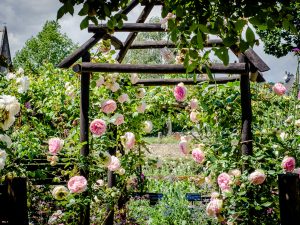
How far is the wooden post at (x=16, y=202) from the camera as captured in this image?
1.56m

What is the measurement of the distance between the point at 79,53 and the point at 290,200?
8.43 ft

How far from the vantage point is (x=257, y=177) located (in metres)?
3.00

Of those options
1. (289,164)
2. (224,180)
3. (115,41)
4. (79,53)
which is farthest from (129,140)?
(289,164)

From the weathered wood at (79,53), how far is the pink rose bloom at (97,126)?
0.61m

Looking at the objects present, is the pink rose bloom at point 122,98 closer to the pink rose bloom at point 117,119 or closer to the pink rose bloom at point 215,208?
the pink rose bloom at point 117,119

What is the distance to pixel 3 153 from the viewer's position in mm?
2146

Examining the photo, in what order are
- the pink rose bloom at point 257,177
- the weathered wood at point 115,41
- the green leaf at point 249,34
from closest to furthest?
1. the green leaf at point 249,34
2. the pink rose bloom at point 257,177
3. the weathered wood at point 115,41

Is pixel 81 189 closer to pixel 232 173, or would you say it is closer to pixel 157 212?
pixel 232 173

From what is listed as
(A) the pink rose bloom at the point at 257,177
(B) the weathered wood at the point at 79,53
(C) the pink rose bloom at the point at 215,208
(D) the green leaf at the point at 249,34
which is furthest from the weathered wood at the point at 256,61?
(D) the green leaf at the point at 249,34

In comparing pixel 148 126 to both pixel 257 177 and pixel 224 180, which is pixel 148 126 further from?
pixel 257 177

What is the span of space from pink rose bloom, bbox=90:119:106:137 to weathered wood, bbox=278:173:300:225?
2.11 meters

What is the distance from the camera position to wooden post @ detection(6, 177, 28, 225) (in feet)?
5.13

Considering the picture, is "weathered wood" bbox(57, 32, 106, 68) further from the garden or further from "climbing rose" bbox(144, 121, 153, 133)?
"climbing rose" bbox(144, 121, 153, 133)

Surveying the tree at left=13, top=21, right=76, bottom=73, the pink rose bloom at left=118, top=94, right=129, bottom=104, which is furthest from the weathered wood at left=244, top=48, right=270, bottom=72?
the tree at left=13, top=21, right=76, bottom=73
